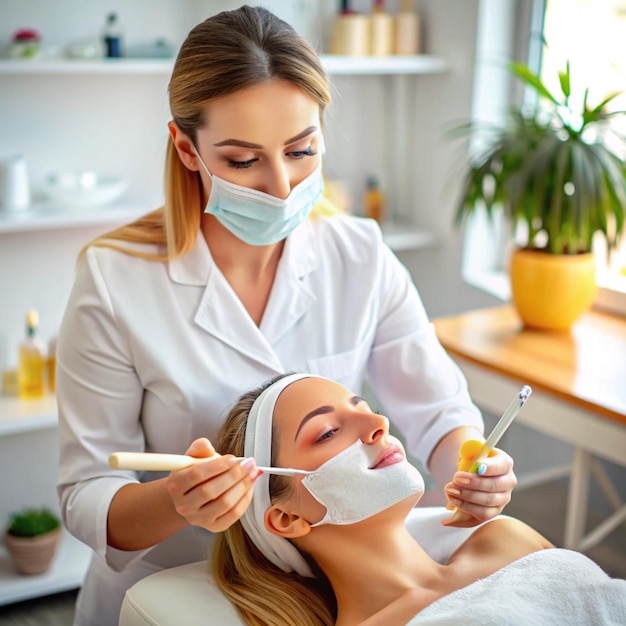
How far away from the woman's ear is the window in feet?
5.01

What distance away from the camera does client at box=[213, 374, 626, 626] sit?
1276 millimetres

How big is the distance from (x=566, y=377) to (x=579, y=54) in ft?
3.85

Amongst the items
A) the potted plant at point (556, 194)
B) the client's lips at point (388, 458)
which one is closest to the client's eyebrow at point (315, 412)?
the client's lips at point (388, 458)

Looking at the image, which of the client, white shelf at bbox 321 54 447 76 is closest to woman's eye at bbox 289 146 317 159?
the client

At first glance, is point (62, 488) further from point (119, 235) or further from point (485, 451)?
point (485, 451)

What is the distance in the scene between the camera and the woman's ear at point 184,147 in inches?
57.5

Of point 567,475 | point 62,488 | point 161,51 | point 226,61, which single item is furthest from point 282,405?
point 567,475

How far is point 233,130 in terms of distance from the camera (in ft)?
4.48

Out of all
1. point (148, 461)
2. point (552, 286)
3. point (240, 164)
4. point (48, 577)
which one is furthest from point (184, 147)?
point (48, 577)

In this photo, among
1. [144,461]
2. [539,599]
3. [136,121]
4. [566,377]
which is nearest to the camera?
[144,461]

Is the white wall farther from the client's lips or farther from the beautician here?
the client's lips

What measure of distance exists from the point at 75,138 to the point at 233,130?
1.43m

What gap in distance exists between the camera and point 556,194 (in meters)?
2.36

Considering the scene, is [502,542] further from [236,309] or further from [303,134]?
[303,134]
